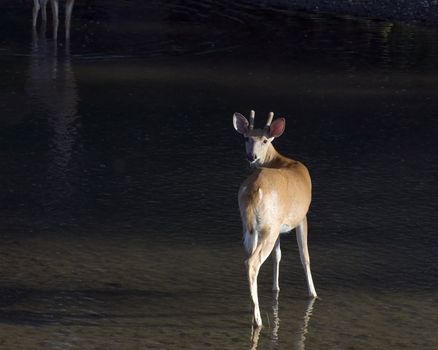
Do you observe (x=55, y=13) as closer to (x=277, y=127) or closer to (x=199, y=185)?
(x=199, y=185)

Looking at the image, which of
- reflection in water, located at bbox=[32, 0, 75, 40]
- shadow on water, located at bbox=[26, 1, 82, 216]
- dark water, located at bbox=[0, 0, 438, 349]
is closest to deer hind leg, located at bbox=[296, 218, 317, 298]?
dark water, located at bbox=[0, 0, 438, 349]

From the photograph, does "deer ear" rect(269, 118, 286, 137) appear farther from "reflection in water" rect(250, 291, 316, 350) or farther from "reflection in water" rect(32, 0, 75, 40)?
"reflection in water" rect(32, 0, 75, 40)

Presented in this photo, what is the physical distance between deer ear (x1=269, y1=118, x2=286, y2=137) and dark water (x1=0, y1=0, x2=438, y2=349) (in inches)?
38.6

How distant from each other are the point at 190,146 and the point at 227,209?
82.6 inches

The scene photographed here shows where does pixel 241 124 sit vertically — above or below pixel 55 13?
above

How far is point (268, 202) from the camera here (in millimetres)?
7324

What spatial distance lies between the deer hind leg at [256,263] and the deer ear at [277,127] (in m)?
0.98

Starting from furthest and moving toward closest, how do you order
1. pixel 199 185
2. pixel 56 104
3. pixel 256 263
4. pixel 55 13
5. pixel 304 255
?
pixel 55 13
pixel 56 104
pixel 199 185
pixel 304 255
pixel 256 263

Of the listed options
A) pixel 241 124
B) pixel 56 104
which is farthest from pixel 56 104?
pixel 241 124

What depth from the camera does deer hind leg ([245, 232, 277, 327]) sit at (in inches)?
282

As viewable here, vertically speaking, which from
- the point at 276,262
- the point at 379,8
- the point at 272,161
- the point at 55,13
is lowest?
the point at 379,8

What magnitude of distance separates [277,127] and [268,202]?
34.9 inches

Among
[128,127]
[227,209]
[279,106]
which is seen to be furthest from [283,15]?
[227,209]

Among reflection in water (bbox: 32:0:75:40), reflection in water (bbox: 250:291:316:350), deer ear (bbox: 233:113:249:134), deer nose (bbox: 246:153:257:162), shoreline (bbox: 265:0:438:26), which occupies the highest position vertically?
deer ear (bbox: 233:113:249:134)
